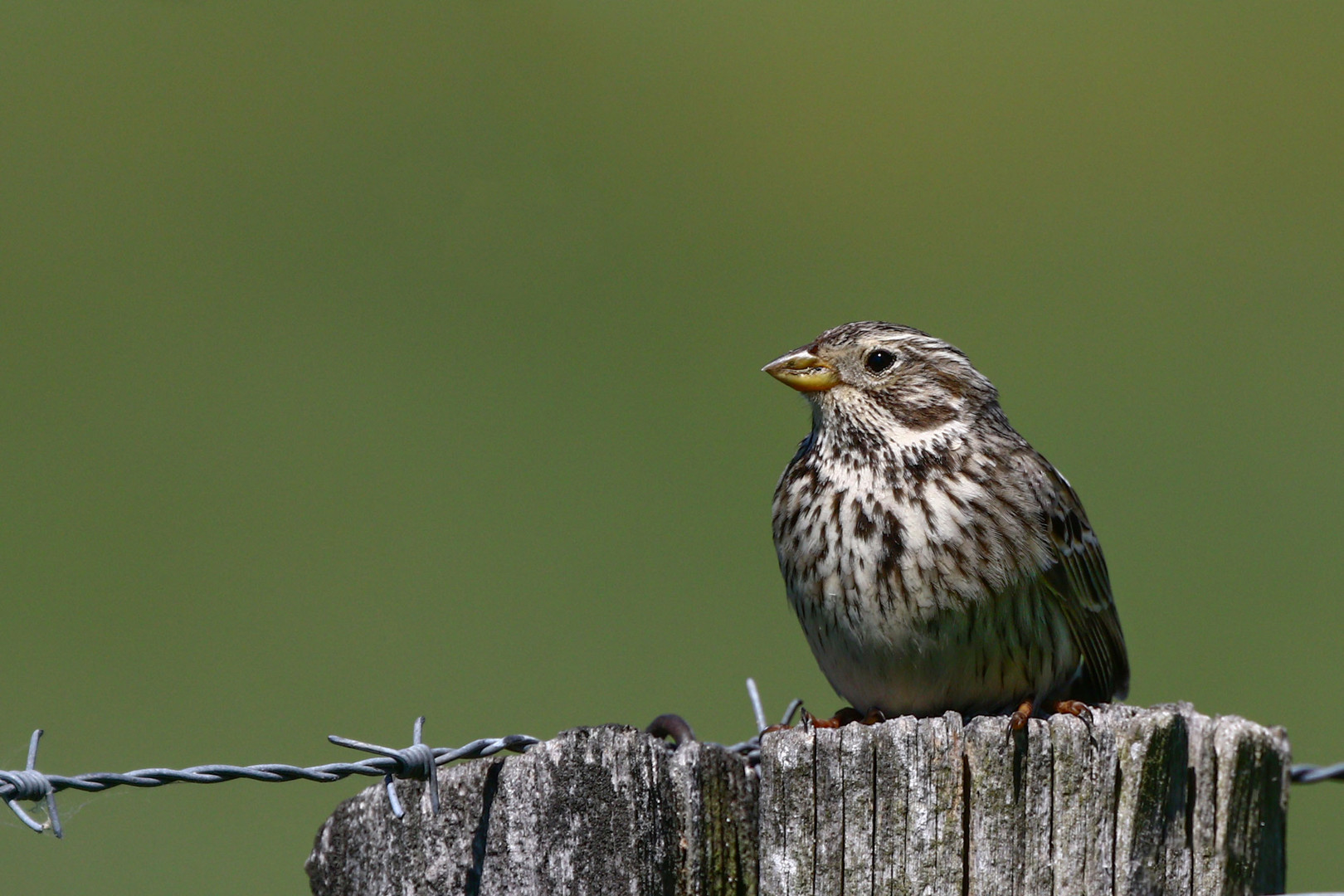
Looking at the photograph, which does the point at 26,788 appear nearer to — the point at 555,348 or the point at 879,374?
the point at 879,374

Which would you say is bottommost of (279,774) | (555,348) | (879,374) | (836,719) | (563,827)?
(563,827)

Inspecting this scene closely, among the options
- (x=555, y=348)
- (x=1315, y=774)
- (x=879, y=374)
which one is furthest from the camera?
(x=555, y=348)

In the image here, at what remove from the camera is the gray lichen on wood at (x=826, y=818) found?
344 centimetres

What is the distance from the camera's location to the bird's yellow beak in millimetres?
5742

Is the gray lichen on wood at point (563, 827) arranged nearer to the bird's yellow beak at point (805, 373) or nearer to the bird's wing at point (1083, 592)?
the bird's wing at point (1083, 592)

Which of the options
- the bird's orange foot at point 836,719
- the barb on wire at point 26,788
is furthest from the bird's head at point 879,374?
the barb on wire at point 26,788

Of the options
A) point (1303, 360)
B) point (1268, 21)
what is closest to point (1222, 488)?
point (1303, 360)

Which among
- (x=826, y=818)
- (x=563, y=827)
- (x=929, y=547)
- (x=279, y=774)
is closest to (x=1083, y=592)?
(x=929, y=547)

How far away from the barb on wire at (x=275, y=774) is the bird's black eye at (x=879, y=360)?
7.95ft

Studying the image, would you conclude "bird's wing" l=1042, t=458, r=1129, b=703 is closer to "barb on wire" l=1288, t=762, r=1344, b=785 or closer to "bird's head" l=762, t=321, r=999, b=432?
"bird's head" l=762, t=321, r=999, b=432

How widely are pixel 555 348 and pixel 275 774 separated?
34.8ft

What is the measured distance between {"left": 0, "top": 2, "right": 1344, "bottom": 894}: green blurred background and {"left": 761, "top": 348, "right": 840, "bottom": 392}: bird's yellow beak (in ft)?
9.17

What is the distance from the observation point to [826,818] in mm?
3500

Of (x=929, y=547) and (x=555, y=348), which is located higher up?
(x=555, y=348)
